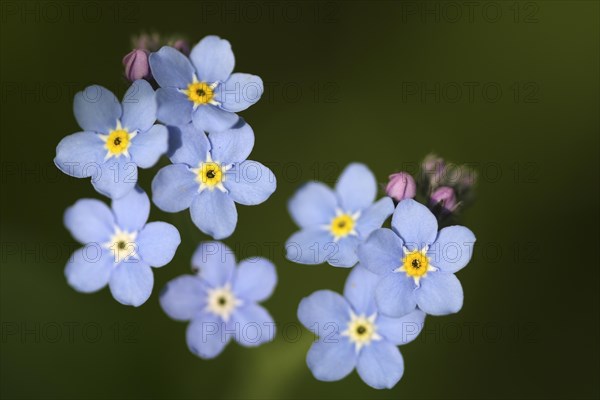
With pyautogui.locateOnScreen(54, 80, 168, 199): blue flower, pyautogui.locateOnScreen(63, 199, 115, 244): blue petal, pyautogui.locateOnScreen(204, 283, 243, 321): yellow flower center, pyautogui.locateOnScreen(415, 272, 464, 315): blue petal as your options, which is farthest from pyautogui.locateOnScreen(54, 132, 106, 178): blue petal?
pyautogui.locateOnScreen(415, 272, 464, 315): blue petal

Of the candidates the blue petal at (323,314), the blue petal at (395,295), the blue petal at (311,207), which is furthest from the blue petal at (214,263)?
the blue petal at (395,295)

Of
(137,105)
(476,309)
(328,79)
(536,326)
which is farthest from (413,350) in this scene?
(137,105)

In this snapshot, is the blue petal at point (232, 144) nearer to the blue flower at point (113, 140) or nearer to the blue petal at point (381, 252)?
→ the blue flower at point (113, 140)

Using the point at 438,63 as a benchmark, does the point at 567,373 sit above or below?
below

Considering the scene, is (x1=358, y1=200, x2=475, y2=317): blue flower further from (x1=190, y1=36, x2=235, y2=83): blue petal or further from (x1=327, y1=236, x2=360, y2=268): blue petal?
(x1=190, y1=36, x2=235, y2=83): blue petal

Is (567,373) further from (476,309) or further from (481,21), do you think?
(481,21)

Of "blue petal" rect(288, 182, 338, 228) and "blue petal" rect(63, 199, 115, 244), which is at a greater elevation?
"blue petal" rect(288, 182, 338, 228)
